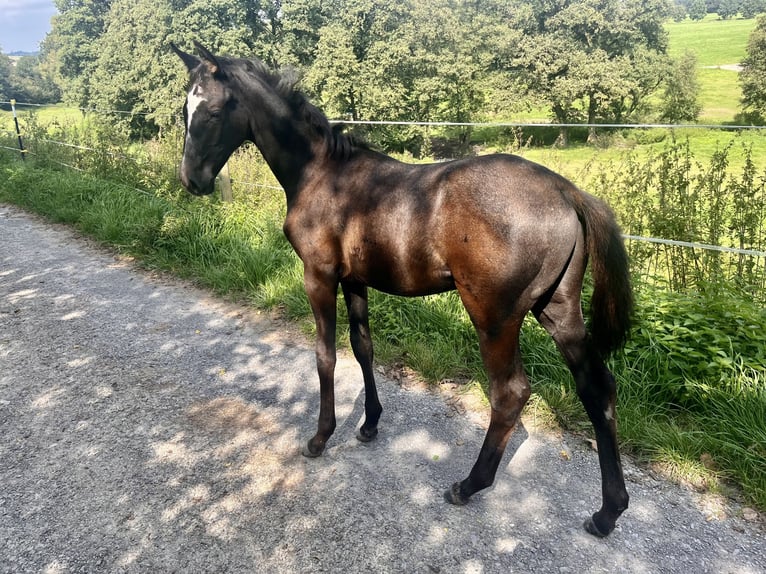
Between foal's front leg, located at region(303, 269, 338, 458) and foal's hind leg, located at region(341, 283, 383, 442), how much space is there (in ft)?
0.63

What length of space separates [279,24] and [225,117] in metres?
27.8

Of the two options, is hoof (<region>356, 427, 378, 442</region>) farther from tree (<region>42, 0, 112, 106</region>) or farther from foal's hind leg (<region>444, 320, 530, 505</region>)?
tree (<region>42, 0, 112, 106</region>)

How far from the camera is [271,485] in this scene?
2396 millimetres

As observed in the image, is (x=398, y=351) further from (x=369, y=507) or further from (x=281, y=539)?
A: (x=281, y=539)

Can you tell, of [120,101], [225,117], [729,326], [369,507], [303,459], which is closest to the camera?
[369,507]

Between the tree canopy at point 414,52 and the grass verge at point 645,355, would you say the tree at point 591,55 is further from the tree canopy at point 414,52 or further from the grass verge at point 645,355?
the grass verge at point 645,355

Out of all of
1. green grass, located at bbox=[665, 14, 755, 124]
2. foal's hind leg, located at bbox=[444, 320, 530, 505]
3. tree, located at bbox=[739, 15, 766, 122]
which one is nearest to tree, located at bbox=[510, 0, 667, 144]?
green grass, located at bbox=[665, 14, 755, 124]

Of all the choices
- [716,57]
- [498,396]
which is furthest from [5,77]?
[498,396]

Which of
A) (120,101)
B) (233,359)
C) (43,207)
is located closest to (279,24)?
(120,101)

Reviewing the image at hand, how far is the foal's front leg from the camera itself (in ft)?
8.20

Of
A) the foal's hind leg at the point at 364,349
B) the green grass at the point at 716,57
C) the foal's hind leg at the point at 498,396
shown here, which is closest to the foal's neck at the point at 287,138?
the foal's hind leg at the point at 364,349

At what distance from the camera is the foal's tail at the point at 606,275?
2.02 meters

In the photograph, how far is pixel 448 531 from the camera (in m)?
2.12

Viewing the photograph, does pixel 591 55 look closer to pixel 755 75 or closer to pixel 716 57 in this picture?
pixel 755 75
